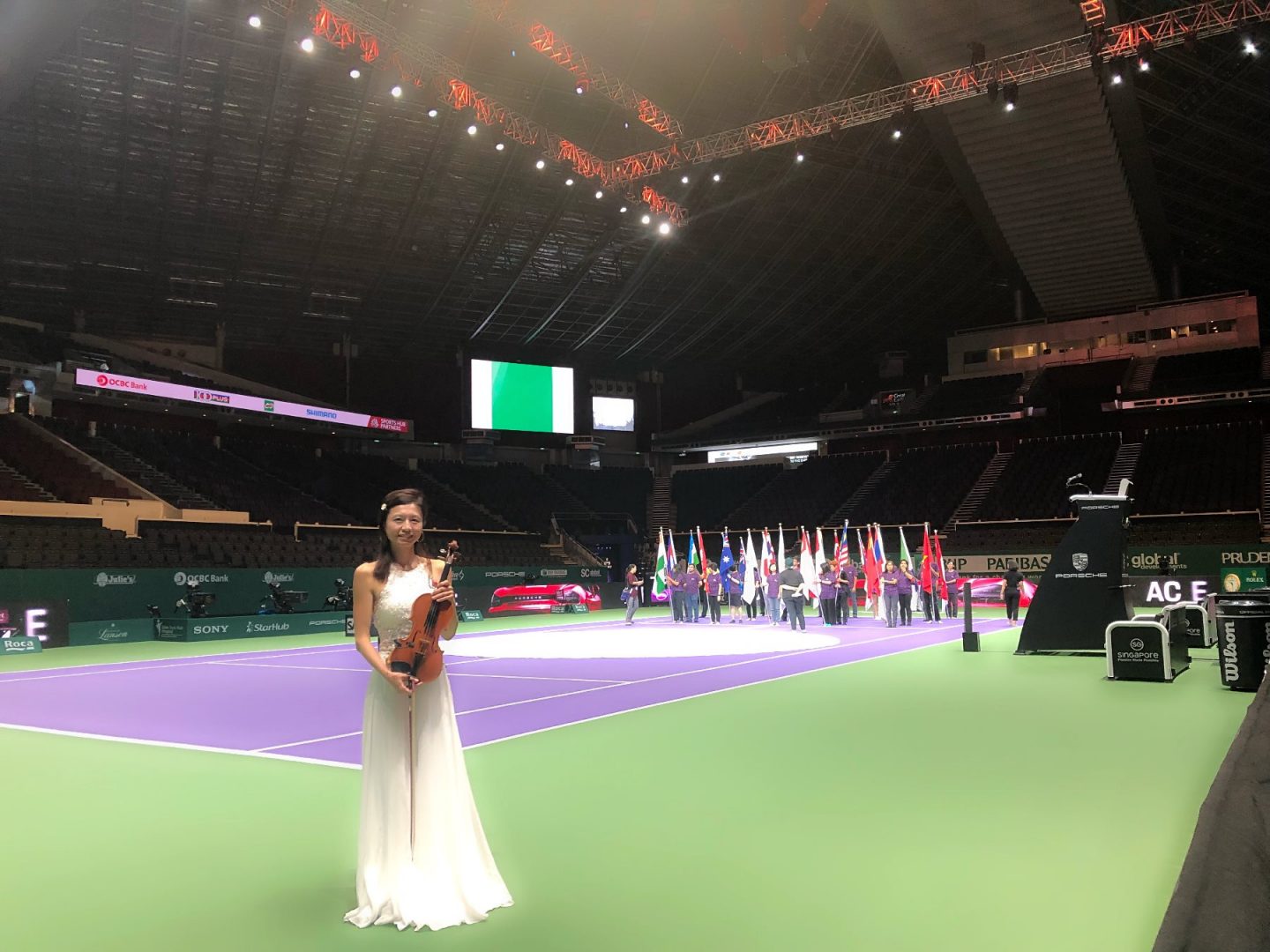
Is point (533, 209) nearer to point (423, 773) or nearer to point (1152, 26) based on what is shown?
point (1152, 26)

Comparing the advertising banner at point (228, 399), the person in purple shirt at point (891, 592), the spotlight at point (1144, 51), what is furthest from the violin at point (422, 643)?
the advertising banner at point (228, 399)

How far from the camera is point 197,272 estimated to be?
35688 millimetres

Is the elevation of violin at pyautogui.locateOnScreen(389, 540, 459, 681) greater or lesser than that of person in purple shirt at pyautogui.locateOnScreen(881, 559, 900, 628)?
greater

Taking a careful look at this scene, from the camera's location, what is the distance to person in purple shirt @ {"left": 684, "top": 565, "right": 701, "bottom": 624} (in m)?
27.7

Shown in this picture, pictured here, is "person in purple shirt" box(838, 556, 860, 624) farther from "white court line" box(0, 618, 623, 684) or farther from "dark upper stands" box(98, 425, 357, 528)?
"dark upper stands" box(98, 425, 357, 528)

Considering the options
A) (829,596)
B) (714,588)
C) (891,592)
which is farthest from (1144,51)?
(714,588)

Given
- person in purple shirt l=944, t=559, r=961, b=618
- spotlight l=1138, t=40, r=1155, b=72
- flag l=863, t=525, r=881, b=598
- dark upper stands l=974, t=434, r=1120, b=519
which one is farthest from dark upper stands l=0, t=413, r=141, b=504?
dark upper stands l=974, t=434, r=1120, b=519

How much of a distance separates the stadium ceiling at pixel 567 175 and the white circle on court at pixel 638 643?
1142cm

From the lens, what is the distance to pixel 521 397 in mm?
46312

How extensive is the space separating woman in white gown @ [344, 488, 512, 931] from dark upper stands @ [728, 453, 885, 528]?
133ft

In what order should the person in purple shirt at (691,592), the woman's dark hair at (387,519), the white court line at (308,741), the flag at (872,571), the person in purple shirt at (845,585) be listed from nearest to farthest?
the woman's dark hair at (387,519) → the white court line at (308,741) → the person in purple shirt at (845,585) → the flag at (872,571) → the person in purple shirt at (691,592)

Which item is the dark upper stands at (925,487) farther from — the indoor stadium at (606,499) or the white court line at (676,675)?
the white court line at (676,675)

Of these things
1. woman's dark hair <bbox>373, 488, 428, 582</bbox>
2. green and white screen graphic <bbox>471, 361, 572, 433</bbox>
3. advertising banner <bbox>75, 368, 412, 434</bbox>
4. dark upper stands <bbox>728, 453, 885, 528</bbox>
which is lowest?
woman's dark hair <bbox>373, 488, 428, 582</bbox>

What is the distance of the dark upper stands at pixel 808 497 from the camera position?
4581cm
